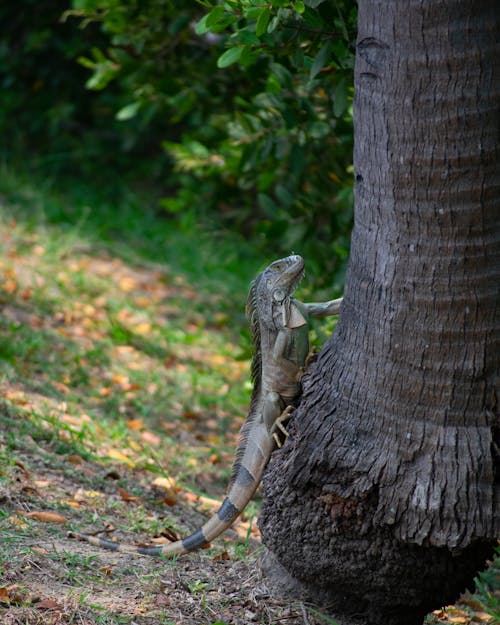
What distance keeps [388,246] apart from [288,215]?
2648mm

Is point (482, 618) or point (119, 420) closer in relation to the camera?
point (482, 618)

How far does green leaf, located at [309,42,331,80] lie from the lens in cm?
324

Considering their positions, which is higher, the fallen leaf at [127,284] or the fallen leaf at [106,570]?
the fallen leaf at [106,570]

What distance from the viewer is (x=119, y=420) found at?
4812mm

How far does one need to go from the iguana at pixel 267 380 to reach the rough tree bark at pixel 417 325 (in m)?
0.39

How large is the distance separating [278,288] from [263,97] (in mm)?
1418

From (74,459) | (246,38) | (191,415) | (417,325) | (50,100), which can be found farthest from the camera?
(50,100)

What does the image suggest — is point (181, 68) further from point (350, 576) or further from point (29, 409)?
point (350, 576)

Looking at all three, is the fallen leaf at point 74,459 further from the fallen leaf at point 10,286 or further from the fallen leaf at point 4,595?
the fallen leaf at point 10,286

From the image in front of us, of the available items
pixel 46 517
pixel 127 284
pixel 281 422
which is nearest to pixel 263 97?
pixel 281 422

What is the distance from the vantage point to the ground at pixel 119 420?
2.90 metres

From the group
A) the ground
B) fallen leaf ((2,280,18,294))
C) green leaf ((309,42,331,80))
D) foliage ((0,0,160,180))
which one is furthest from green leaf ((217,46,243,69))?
foliage ((0,0,160,180))

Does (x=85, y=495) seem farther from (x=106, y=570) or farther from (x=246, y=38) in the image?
(x=246, y=38)

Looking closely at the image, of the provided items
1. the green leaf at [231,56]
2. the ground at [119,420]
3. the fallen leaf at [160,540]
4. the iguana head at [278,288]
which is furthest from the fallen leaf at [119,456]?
the green leaf at [231,56]
